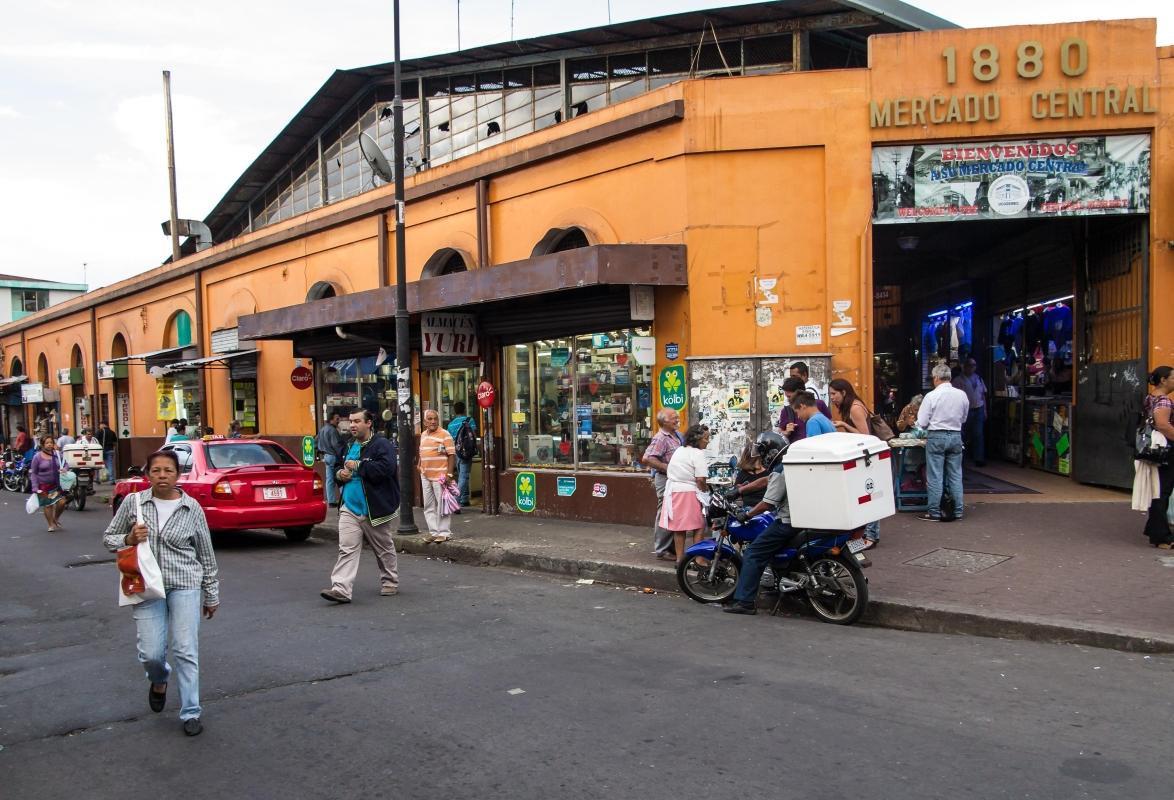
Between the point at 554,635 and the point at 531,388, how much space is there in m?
7.24

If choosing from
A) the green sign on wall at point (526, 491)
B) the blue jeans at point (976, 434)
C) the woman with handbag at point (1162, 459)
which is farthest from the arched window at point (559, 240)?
the woman with handbag at point (1162, 459)

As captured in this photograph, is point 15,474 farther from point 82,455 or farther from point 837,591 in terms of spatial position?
point 837,591

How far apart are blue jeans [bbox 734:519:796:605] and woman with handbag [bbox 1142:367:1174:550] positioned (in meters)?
3.97

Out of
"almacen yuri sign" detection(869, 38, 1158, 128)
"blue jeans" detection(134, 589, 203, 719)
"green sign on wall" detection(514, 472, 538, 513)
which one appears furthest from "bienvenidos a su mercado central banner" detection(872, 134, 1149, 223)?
"blue jeans" detection(134, 589, 203, 719)

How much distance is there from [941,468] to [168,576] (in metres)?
8.43

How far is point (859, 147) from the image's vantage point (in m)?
11.2

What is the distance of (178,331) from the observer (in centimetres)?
Answer: 2552

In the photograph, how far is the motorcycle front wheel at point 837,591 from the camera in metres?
7.23

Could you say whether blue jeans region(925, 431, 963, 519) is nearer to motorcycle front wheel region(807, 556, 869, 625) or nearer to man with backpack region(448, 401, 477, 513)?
motorcycle front wheel region(807, 556, 869, 625)

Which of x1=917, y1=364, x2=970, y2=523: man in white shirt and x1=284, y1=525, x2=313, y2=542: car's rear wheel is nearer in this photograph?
x1=917, y1=364, x2=970, y2=523: man in white shirt

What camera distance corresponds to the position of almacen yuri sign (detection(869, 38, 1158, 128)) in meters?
10.8

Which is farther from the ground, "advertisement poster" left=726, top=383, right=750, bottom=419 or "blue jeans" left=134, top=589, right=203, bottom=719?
"advertisement poster" left=726, top=383, right=750, bottom=419

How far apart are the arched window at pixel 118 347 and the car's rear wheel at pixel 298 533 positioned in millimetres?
18583

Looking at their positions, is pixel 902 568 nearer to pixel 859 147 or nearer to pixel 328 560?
pixel 859 147
